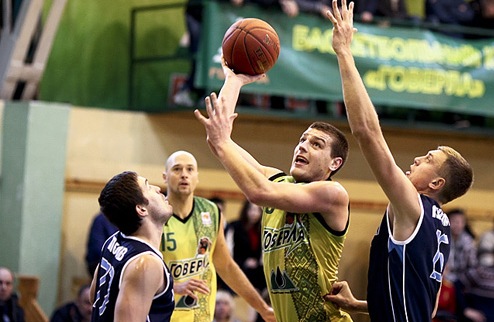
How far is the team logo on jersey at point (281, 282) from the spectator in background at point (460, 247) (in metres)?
7.04

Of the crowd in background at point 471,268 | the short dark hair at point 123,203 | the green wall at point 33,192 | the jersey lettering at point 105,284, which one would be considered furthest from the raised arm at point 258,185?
the crowd in background at point 471,268

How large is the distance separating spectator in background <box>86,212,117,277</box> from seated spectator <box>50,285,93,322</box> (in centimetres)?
63

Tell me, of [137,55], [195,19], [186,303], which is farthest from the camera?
[137,55]

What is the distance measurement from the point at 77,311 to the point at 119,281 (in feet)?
17.7

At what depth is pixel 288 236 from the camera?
5730mm

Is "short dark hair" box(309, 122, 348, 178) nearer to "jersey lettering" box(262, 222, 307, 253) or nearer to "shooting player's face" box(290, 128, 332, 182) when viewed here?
"shooting player's face" box(290, 128, 332, 182)

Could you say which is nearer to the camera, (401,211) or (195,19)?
(401,211)

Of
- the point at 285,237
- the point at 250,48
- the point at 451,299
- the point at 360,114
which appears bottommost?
the point at 451,299

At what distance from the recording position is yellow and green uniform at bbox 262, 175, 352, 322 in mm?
5668

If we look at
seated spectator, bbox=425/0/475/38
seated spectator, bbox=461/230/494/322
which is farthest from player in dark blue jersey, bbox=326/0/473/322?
seated spectator, bbox=425/0/475/38

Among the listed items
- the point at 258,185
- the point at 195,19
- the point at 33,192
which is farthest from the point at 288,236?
the point at 195,19

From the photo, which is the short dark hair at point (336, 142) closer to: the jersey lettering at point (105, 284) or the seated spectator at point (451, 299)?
the jersey lettering at point (105, 284)

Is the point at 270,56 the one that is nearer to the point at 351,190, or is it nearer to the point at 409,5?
the point at 351,190

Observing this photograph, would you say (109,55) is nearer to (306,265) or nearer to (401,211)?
(306,265)
